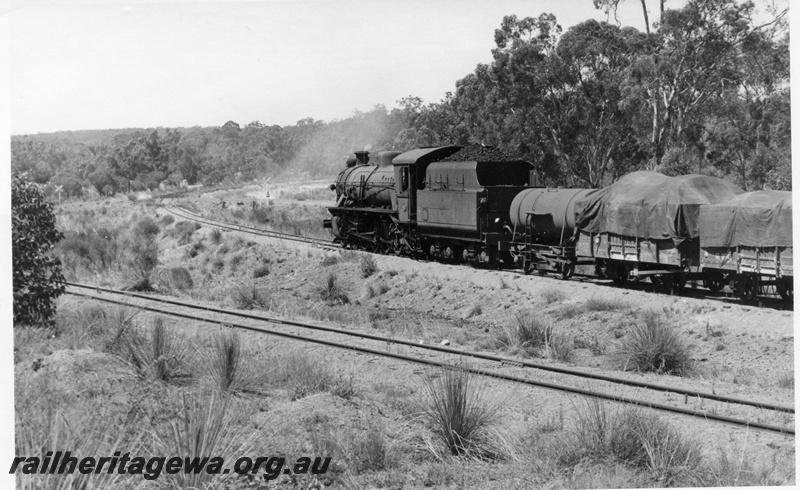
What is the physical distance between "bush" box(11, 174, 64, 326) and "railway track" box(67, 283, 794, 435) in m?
4.66

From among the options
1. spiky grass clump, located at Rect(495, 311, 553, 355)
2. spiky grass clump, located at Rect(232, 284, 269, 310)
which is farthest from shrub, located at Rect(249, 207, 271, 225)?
spiky grass clump, located at Rect(495, 311, 553, 355)

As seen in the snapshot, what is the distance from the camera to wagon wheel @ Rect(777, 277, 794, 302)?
16.4m

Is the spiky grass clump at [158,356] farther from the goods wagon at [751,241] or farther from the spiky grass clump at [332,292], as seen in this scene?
→ the spiky grass clump at [332,292]

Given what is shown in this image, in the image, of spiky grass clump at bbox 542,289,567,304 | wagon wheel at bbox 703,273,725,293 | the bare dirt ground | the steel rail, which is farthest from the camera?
spiky grass clump at bbox 542,289,567,304

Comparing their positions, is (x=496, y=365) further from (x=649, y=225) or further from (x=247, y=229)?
(x=247, y=229)

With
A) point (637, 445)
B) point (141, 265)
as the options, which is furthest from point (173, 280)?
point (637, 445)

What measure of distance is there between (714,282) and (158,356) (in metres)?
13.8

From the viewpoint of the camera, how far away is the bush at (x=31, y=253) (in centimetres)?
1112

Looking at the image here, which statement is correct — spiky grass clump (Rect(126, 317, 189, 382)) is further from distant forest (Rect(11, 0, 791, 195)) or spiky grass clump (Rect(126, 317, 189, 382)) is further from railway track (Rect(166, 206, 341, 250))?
railway track (Rect(166, 206, 341, 250))

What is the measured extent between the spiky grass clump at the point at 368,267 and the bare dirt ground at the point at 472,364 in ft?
0.45

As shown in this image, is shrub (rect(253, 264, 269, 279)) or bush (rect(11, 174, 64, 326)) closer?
bush (rect(11, 174, 64, 326))

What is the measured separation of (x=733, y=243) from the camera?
16953 mm

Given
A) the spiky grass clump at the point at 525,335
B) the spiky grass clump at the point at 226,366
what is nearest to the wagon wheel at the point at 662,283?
the spiky grass clump at the point at 525,335

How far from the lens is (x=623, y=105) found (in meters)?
34.5
